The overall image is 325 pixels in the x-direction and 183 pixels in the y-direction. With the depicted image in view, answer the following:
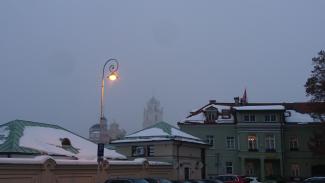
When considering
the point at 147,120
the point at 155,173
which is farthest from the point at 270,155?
the point at 147,120

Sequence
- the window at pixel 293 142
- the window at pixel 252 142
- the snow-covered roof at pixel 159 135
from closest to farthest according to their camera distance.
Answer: the snow-covered roof at pixel 159 135
the window at pixel 252 142
the window at pixel 293 142

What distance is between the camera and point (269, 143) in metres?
68.3

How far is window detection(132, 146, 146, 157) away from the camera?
149 feet

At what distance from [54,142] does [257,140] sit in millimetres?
39217

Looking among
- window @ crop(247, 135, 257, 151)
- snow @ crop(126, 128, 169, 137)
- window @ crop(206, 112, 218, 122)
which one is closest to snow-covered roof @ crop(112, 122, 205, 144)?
snow @ crop(126, 128, 169, 137)

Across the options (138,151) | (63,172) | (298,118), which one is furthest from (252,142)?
(63,172)

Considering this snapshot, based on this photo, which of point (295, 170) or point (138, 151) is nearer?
point (138, 151)

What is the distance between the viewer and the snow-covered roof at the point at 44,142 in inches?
1239

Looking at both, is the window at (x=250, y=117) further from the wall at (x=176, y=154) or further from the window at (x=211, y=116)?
the wall at (x=176, y=154)

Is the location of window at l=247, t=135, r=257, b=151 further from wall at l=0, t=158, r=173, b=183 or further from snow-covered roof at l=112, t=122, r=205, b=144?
wall at l=0, t=158, r=173, b=183

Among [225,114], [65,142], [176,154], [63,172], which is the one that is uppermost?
[225,114]

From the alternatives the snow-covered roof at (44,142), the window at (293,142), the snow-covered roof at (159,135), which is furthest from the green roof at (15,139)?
the window at (293,142)

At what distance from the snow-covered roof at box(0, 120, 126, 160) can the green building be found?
32.4 meters

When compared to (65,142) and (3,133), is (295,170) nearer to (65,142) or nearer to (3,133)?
(65,142)
